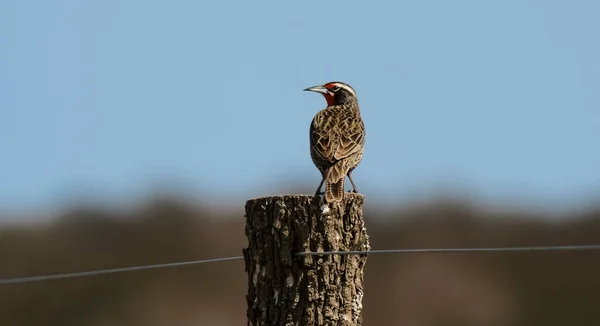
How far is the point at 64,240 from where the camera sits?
2533 centimetres

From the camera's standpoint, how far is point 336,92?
42.4ft

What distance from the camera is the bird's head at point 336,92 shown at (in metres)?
12.8

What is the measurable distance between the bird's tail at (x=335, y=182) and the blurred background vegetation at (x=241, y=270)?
10563 mm

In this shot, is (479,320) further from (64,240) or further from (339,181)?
(339,181)

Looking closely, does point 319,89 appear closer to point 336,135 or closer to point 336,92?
point 336,92

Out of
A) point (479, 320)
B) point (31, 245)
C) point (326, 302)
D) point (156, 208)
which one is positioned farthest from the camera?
point (156, 208)

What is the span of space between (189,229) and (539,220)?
6.70m

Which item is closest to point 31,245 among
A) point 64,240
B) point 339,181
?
point 64,240

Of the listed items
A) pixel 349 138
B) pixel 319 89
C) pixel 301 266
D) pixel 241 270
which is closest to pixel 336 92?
pixel 319 89

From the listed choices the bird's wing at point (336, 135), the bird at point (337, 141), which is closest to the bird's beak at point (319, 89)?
the bird at point (337, 141)

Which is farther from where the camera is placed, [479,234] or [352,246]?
[479,234]

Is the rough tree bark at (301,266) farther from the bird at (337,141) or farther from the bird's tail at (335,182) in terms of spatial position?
the bird at (337,141)

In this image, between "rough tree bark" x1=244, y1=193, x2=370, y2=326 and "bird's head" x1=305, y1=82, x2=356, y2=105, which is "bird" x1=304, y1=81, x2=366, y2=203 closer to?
"bird's head" x1=305, y1=82, x2=356, y2=105

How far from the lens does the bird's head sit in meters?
12.8
